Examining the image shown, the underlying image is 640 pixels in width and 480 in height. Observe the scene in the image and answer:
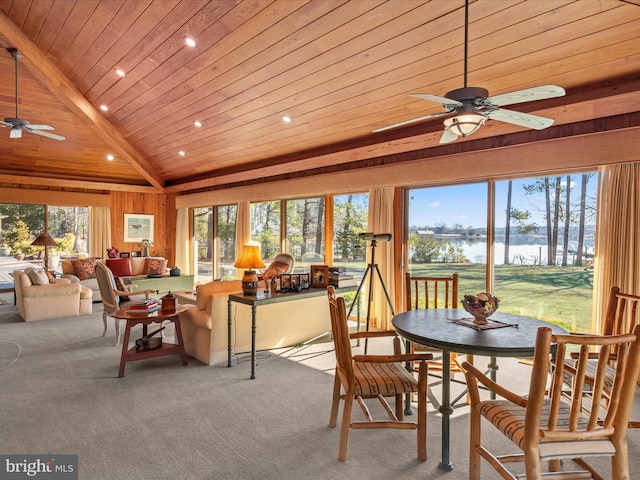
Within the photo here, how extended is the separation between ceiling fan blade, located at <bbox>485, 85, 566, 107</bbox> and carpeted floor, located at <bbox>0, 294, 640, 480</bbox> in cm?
210

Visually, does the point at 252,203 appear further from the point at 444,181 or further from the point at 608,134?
the point at 608,134

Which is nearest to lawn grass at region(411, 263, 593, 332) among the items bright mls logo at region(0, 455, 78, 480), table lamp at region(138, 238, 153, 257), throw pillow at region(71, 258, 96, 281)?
bright mls logo at region(0, 455, 78, 480)

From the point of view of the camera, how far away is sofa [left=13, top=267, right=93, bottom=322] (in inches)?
235

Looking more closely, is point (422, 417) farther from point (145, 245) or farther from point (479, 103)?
point (145, 245)

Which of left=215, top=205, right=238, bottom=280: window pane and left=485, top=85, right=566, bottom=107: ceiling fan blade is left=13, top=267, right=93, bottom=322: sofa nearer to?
left=215, top=205, right=238, bottom=280: window pane

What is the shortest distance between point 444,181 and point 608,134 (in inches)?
66.6

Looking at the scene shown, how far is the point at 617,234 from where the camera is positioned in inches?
145

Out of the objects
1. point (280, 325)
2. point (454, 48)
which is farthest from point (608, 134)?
point (280, 325)

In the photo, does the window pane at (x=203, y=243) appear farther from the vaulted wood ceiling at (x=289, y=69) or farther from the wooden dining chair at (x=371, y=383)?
the wooden dining chair at (x=371, y=383)

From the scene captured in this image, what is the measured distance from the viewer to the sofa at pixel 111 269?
7468mm

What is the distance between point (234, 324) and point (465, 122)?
3020 mm

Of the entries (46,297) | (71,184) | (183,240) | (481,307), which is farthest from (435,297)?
(71,184)

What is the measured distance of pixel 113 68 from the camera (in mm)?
5445

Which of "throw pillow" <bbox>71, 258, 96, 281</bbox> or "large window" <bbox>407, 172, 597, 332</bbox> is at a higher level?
"large window" <bbox>407, 172, 597, 332</bbox>
